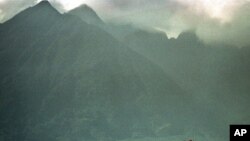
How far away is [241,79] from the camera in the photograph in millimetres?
66188

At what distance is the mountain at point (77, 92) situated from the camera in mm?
69188

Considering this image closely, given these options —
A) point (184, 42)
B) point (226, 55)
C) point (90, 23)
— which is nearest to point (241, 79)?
point (226, 55)

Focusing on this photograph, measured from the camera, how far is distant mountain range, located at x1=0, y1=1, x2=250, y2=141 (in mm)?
67875

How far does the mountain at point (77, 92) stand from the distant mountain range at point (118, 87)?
0.17 metres

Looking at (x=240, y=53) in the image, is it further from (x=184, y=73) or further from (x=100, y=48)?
(x=100, y=48)

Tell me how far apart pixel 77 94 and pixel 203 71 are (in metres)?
21.1

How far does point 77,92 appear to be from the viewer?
7538 centimetres

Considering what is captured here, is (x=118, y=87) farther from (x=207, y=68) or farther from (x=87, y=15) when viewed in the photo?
(x=87, y=15)

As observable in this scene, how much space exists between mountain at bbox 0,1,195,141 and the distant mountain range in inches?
6.8
